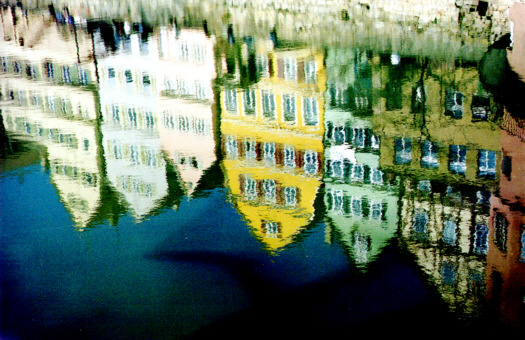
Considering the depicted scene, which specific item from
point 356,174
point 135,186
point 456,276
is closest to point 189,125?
point 135,186

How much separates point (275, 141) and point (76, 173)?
6327mm

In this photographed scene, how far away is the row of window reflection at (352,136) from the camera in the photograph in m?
15.8

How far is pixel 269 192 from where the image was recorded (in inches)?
513

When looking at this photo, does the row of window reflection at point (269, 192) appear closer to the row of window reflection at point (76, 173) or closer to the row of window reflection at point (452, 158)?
the row of window reflection at point (452, 158)

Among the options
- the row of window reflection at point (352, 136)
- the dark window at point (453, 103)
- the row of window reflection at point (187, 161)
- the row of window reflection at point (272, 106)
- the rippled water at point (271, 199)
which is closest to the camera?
the rippled water at point (271, 199)

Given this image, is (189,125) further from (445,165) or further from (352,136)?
(445,165)

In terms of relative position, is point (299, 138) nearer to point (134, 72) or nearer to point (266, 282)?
point (266, 282)

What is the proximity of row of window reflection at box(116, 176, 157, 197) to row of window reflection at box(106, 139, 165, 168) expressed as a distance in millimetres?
1058

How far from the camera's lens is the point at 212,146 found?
1658cm

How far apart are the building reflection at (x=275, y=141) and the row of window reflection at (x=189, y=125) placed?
67cm

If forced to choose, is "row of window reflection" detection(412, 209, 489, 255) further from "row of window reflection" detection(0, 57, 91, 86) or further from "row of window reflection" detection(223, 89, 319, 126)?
"row of window reflection" detection(0, 57, 91, 86)

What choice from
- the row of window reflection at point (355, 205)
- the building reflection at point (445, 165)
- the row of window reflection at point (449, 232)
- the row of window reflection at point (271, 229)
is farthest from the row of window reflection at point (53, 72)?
the row of window reflection at point (449, 232)

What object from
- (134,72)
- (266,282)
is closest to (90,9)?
(134,72)

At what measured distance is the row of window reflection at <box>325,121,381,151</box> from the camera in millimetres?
15781
